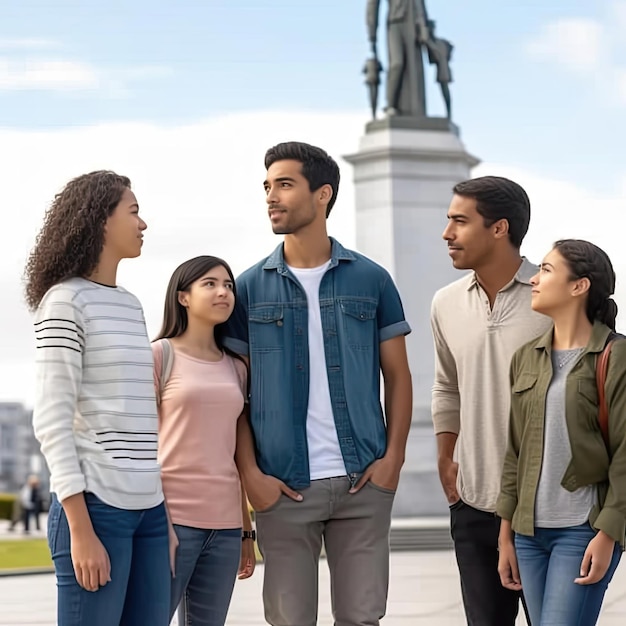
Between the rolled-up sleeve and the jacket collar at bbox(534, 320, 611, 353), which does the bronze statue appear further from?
the jacket collar at bbox(534, 320, 611, 353)

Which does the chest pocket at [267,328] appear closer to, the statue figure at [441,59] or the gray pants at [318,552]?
the gray pants at [318,552]

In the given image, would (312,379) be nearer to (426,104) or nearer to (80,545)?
(80,545)

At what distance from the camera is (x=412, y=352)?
64.7 ft

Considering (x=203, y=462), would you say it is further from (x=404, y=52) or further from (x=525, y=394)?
(x=404, y=52)

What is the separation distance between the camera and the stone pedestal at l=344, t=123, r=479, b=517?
19.9 m

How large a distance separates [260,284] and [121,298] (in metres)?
0.83

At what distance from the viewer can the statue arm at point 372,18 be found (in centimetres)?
2012

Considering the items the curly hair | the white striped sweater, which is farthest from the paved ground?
the curly hair

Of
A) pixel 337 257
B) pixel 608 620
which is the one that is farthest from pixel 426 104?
pixel 337 257

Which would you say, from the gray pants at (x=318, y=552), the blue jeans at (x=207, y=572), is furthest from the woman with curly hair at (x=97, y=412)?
the gray pants at (x=318, y=552)

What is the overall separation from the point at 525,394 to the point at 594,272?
1.53 feet

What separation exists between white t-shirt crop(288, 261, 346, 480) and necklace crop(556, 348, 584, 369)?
79 centimetres

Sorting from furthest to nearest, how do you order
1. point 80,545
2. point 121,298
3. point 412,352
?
point 412,352, point 121,298, point 80,545

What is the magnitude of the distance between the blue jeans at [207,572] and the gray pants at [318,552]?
12cm
